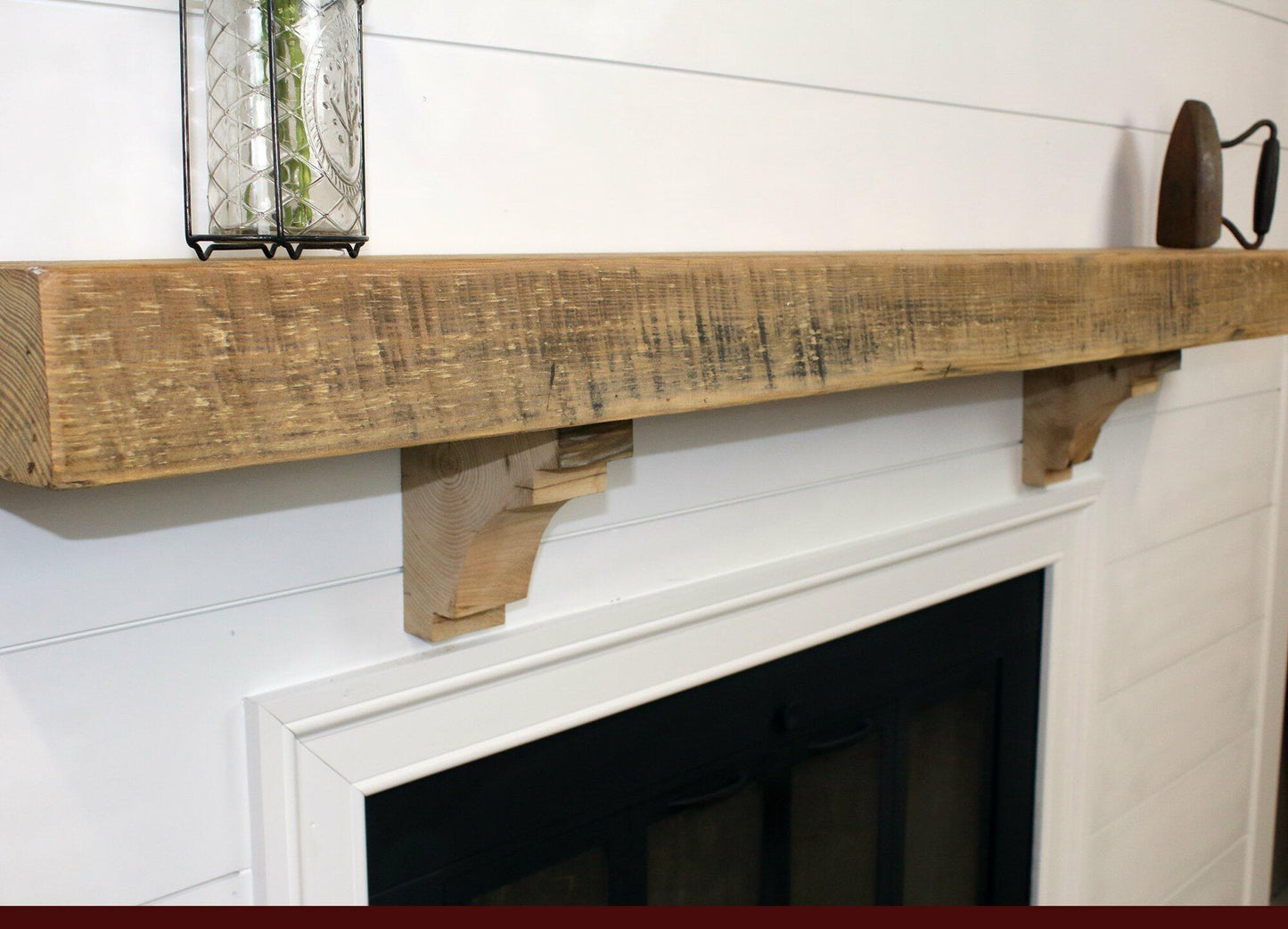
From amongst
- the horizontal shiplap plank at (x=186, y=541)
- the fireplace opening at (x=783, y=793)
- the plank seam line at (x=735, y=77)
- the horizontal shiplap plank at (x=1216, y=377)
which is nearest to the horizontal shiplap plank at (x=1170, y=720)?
the fireplace opening at (x=783, y=793)

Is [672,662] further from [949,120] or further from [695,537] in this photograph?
[949,120]

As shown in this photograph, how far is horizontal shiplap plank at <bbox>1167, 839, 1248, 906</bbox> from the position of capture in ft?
6.06

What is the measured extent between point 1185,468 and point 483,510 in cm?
127

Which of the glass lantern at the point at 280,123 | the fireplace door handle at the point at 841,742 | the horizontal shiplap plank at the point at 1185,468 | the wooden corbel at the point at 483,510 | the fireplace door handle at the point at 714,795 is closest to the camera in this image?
the glass lantern at the point at 280,123

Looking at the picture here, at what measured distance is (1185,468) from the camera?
1.68 meters

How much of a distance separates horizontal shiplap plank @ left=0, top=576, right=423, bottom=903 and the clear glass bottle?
0.96ft

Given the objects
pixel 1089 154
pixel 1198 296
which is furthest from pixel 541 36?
pixel 1089 154

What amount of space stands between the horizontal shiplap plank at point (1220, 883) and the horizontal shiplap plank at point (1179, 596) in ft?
1.33

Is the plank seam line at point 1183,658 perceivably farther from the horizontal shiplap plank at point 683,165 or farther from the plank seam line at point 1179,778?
the horizontal shiplap plank at point 683,165

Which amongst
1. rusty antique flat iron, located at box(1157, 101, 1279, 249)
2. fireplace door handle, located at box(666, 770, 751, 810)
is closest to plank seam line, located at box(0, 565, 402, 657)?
fireplace door handle, located at box(666, 770, 751, 810)

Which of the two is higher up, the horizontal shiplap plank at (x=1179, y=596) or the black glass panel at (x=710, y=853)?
the horizontal shiplap plank at (x=1179, y=596)

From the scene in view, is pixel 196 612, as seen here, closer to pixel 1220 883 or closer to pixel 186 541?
pixel 186 541

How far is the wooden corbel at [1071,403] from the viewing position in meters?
1.33

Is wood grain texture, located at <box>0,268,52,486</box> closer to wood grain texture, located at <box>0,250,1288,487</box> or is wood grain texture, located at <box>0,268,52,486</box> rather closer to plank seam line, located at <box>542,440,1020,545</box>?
wood grain texture, located at <box>0,250,1288,487</box>
